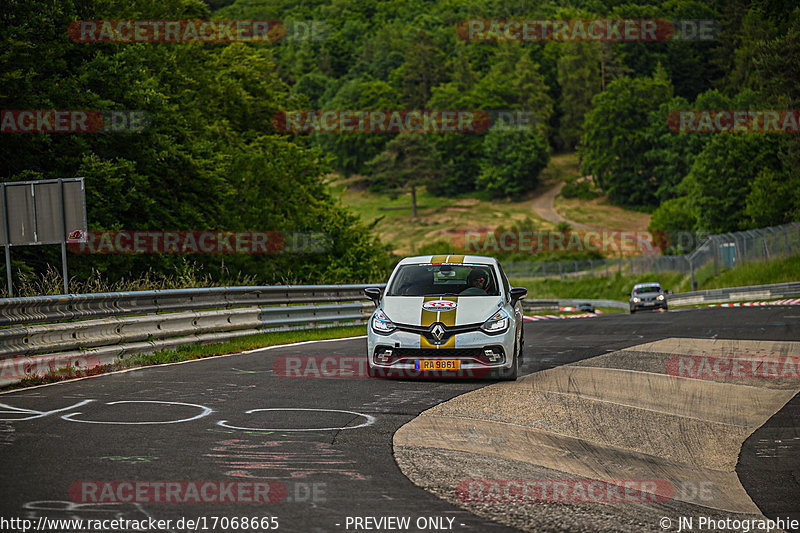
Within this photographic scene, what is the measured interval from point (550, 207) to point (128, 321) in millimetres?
133606

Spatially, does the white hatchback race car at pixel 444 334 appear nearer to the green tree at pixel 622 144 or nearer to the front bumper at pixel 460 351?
the front bumper at pixel 460 351

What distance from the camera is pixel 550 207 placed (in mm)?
143625

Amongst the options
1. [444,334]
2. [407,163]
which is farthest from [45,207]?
[407,163]

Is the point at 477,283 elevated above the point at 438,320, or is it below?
above

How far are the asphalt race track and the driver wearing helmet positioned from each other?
4.61ft

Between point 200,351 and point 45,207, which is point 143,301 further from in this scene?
point 45,207

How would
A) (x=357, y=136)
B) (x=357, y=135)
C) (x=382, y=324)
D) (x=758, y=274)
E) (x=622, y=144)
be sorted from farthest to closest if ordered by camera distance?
(x=357, y=135), (x=357, y=136), (x=622, y=144), (x=758, y=274), (x=382, y=324)

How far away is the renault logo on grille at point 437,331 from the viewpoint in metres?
11.2

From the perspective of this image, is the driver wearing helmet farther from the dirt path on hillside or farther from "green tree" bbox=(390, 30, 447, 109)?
"green tree" bbox=(390, 30, 447, 109)

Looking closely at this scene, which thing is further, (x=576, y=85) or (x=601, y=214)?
(x=576, y=85)

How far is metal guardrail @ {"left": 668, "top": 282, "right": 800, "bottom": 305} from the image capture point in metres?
41.6

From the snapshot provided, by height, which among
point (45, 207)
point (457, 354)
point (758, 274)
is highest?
point (45, 207)

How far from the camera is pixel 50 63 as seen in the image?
101 ft

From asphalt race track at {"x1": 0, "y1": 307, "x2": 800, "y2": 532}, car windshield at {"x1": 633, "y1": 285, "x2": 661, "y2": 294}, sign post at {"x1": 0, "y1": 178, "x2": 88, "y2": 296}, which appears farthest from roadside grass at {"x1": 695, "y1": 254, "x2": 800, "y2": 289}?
asphalt race track at {"x1": 0, "y1": 307, "x2": 800, "y2": 532}
